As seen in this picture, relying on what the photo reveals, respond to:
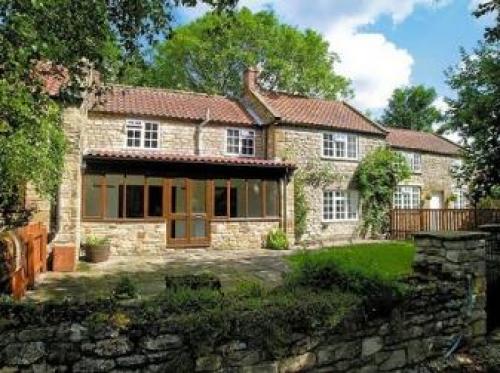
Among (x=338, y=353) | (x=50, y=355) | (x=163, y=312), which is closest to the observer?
(x=50, y=355)

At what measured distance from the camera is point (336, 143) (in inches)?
884

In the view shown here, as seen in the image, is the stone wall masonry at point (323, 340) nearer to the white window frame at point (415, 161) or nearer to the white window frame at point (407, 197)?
the white window frame at point (407, 197)

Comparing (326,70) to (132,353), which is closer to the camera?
(132,353)

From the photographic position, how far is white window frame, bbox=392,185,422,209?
26094 mm

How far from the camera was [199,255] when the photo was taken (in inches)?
613

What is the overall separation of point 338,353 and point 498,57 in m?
12.0

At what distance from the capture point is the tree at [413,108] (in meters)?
50.7

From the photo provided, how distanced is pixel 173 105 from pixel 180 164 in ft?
16.5

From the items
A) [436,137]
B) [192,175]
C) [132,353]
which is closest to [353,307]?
[132,353]

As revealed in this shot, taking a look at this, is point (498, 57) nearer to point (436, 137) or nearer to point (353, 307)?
point (353, 307)

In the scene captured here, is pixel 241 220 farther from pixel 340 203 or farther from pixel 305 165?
pixel 340 203

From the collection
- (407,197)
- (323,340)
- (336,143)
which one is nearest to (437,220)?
(407,197)

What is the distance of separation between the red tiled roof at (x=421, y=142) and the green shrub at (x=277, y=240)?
12.2m

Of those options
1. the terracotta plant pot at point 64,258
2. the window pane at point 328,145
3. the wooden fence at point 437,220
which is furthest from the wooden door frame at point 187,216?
the wooden fence at point 437,220
